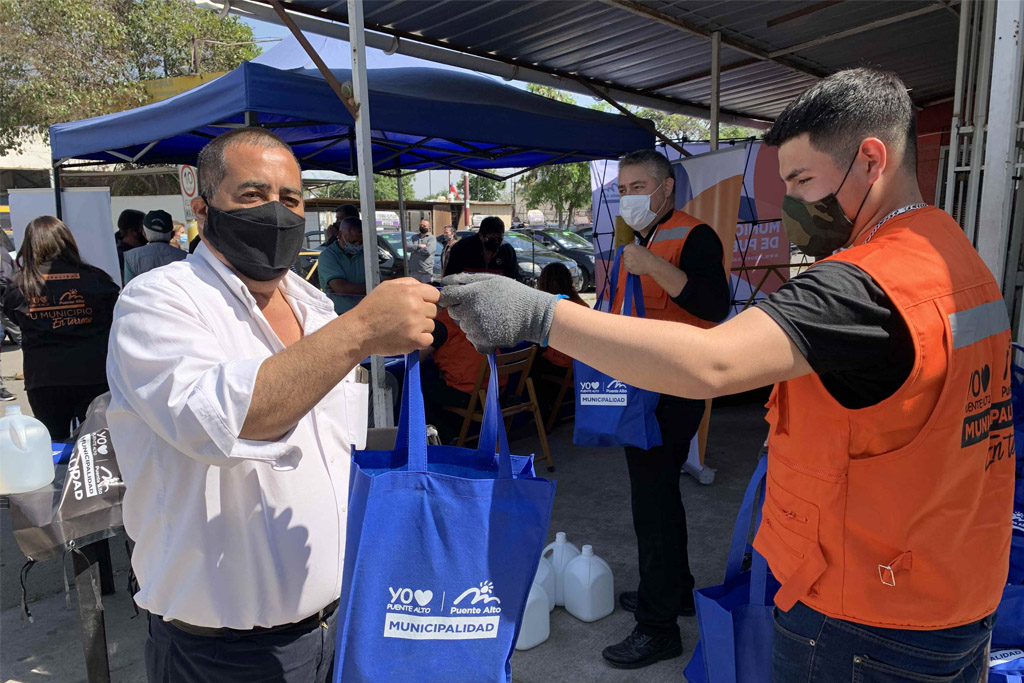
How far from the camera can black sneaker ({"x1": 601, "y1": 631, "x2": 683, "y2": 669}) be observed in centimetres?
263

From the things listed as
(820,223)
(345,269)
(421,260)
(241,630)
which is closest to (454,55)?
(345,269)

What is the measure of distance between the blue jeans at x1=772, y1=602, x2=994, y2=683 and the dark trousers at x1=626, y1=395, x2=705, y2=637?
131 cm

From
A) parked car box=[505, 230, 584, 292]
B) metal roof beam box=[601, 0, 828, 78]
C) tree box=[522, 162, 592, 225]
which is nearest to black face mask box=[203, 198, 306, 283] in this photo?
metal roof beam box=[601, 0, 828, 78]

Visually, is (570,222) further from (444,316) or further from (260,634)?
(260,634)

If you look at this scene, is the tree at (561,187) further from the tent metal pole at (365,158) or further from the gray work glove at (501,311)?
the gray work glove at (501,311)

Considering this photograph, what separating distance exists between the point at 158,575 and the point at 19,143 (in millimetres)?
23511

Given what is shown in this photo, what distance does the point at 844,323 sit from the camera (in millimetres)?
973

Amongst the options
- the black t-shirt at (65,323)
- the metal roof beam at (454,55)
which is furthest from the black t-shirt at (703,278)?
the black t-shirt at (65,323)

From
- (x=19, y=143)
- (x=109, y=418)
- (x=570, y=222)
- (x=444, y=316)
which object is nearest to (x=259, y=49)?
(x=19, y=143)

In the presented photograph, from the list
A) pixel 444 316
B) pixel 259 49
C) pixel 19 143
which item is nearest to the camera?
pixel 444 316

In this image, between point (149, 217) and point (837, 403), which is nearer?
point (837, 403)

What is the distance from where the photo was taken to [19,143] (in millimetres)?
19422

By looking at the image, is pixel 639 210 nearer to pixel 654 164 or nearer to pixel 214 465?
pixel 654 164

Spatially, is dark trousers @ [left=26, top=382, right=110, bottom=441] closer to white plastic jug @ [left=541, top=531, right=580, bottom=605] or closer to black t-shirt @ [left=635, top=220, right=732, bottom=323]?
white plastic jug @ [left=541, top=531, right=580, bottom=605]
